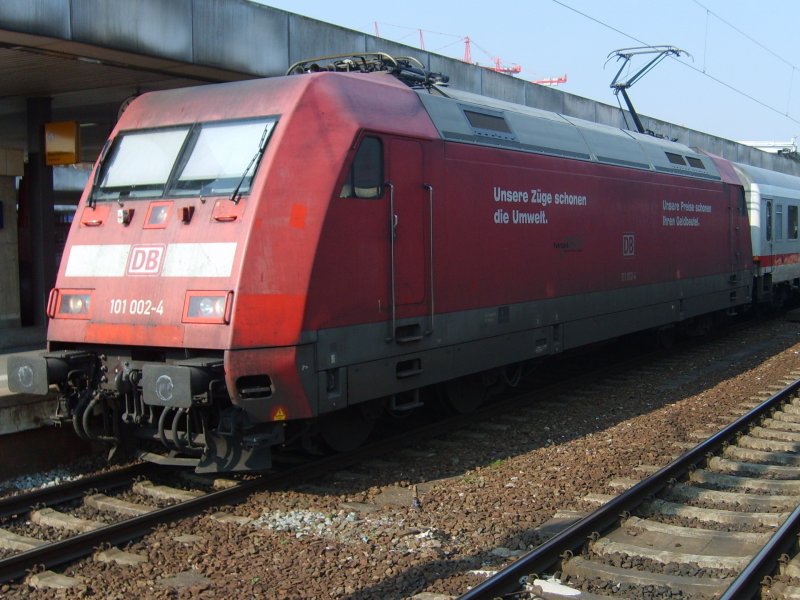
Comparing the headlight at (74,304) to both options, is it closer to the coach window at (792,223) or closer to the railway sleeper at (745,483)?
the railway sleeper at (745,483)

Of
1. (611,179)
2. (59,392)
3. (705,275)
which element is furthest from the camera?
(705,275)

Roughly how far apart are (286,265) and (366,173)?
1.13 meters

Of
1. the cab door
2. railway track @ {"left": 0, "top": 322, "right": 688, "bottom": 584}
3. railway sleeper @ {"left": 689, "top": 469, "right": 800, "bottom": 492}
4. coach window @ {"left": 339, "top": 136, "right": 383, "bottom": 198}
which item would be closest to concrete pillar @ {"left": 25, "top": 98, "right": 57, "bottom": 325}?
railway track @ {"left": 0, "top": 322, "right": 688, "bottom": 584}

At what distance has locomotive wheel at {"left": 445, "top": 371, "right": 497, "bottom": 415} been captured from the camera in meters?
9.12

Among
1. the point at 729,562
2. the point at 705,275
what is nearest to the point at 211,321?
the point at 729,562

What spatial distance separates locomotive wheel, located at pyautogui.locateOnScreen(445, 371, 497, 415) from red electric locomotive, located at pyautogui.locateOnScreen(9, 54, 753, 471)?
5cm

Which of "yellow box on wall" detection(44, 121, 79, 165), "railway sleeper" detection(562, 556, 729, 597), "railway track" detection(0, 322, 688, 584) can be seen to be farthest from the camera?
"yellow box on wall" detection(44, 121, 79, 165)

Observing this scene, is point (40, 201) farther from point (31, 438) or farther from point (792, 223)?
point (792, 223)

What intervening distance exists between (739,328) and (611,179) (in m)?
8.67

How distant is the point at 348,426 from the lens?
7711 millimetres

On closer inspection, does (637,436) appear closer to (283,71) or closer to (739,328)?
(283,71)

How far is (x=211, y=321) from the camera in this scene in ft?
20.5

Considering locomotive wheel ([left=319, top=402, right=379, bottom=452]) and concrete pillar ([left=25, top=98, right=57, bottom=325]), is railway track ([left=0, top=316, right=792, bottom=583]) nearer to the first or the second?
locomotive wheel ([left=319, top=402, right=379, bottom=452])

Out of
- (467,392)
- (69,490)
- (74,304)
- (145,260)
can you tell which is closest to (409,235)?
(145,260)
